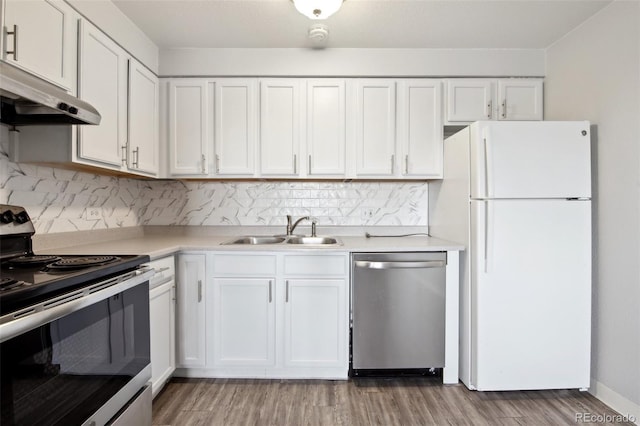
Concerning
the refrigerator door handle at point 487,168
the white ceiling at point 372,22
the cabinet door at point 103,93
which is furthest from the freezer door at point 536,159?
the cabinet door at point 103,93

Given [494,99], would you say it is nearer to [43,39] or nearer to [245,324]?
[245,324]

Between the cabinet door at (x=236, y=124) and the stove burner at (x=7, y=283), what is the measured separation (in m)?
1.62

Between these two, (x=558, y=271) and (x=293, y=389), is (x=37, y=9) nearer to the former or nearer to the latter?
(x=293, y=389)

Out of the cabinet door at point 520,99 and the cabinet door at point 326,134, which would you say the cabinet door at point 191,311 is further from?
the cabinet door at point 520,99

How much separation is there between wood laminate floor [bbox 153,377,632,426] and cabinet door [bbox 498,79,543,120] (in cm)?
197

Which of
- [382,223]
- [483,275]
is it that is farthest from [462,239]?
[382,223]

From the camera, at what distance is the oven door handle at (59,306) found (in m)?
0.92

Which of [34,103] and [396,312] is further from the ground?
[34,103]

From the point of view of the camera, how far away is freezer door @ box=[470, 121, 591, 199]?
6.64ft

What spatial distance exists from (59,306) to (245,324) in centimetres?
128

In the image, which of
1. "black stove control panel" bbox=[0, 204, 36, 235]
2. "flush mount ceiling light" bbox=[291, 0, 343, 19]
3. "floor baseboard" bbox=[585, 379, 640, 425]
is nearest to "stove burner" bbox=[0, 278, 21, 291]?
"black stove control panel" bbox=[0, 204, 36, 235]

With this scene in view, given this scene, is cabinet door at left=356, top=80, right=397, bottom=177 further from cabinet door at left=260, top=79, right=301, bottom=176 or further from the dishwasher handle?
the dishwasher handle

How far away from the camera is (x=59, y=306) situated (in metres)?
1.08

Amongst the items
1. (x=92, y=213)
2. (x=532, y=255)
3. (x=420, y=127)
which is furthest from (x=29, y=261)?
(x=532, y=255)
